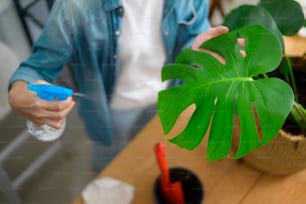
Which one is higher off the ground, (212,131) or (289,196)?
(212,131)

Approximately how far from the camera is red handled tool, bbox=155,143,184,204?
45 cm

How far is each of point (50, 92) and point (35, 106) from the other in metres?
0.03

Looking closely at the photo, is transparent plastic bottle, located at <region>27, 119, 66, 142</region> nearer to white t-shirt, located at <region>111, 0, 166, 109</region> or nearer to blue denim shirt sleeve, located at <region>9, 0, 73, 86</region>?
blue denim shirt sleeve, located at <region>9, 0, 73, 86</region>

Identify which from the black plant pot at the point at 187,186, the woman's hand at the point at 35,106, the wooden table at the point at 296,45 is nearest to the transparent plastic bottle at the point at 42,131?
the woman's hand at the point at 35,106

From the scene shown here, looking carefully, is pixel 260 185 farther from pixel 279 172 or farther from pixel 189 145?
pixel 189 145

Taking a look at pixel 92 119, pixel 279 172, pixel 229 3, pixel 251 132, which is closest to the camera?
pixel 251 132

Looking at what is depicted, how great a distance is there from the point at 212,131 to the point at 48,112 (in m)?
0.18

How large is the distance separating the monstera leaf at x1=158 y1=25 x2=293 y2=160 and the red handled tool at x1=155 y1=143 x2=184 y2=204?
0.09m

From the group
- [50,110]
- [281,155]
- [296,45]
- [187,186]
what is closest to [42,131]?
[50,110]

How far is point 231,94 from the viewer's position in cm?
35

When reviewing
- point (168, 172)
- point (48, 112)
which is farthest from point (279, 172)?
point (48, 112)

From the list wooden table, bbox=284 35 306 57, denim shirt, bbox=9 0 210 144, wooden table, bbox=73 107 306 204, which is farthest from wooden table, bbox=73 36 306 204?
wooden table, bbox=284 35 306 57

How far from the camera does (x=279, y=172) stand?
0.46m

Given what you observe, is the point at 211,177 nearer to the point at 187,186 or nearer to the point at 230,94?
the point at 187,186
